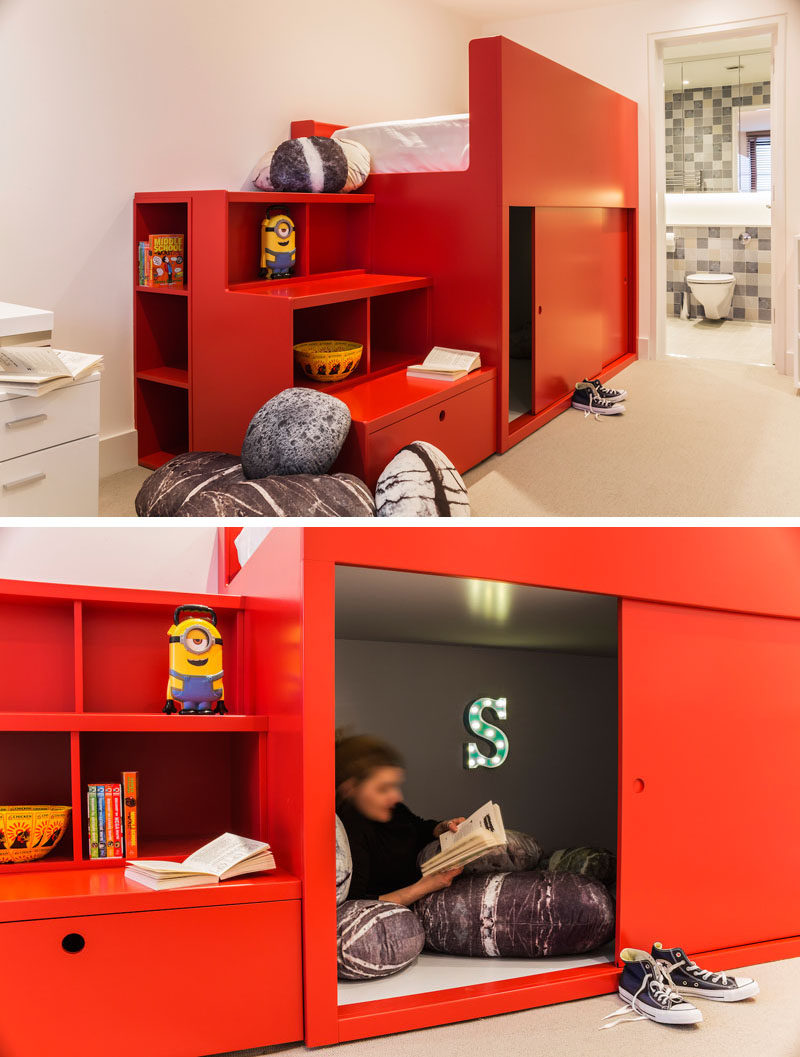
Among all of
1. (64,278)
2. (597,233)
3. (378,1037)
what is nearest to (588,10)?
(597,233)

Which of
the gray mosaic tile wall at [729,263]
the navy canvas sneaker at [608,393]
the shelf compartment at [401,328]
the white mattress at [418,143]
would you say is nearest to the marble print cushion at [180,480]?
the shelf compartment at [401,328]

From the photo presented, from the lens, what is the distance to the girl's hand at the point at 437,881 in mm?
2635

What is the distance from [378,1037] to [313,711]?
2.50ft

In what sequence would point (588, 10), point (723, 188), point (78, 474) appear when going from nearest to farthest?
point (78, 474), point (588, 10), point (723, 188)

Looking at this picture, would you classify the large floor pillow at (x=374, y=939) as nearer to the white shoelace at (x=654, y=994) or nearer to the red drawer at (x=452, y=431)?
the white shoelace at (x=654, y=994)

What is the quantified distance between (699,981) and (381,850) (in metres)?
0.98

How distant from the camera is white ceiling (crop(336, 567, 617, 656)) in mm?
2477

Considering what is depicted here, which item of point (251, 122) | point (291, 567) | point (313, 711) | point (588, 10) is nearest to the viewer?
point (313, 711)

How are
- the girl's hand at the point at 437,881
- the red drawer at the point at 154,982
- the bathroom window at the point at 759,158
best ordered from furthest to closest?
1. the bathroom window at the point at 759,158
2. the girl's hand at the point at 437,881
3. the red drawer at the point at 154,982

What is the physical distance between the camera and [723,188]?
8727 mm

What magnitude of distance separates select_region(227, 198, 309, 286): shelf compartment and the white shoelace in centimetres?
301

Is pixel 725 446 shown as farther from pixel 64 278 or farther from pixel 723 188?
pixel 723 188

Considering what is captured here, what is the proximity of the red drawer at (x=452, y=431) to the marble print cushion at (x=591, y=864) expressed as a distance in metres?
1.51

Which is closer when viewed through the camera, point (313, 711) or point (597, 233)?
point (313, 711)
